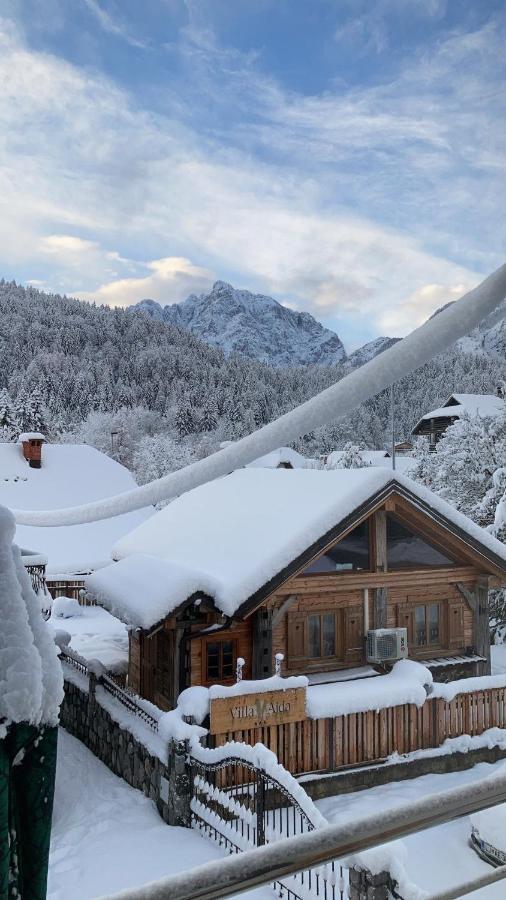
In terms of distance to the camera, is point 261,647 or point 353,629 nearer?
point 261,647

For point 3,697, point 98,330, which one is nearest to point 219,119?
point 3,697

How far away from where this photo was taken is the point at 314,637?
1138 cm

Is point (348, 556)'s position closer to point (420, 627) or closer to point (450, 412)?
point (420, 627)

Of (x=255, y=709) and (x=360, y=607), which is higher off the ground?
(x=360, y=607)

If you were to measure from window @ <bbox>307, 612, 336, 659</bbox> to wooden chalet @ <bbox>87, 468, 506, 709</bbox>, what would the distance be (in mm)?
18

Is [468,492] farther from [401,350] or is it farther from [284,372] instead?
[284,372]

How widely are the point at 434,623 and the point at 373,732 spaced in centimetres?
374

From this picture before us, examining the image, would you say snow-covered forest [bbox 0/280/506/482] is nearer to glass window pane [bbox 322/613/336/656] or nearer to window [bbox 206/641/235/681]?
glass window pane [bbox 322/613/336/656]

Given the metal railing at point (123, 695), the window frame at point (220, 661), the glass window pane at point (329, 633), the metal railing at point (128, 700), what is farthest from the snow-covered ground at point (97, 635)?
the glass window pane at point (329, 633)

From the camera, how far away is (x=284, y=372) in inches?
2344

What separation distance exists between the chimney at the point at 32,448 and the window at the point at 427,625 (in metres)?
19.1

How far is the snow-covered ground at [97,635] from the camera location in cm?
1447

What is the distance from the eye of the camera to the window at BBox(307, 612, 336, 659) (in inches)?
446

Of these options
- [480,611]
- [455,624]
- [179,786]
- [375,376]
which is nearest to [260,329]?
[480,611]
